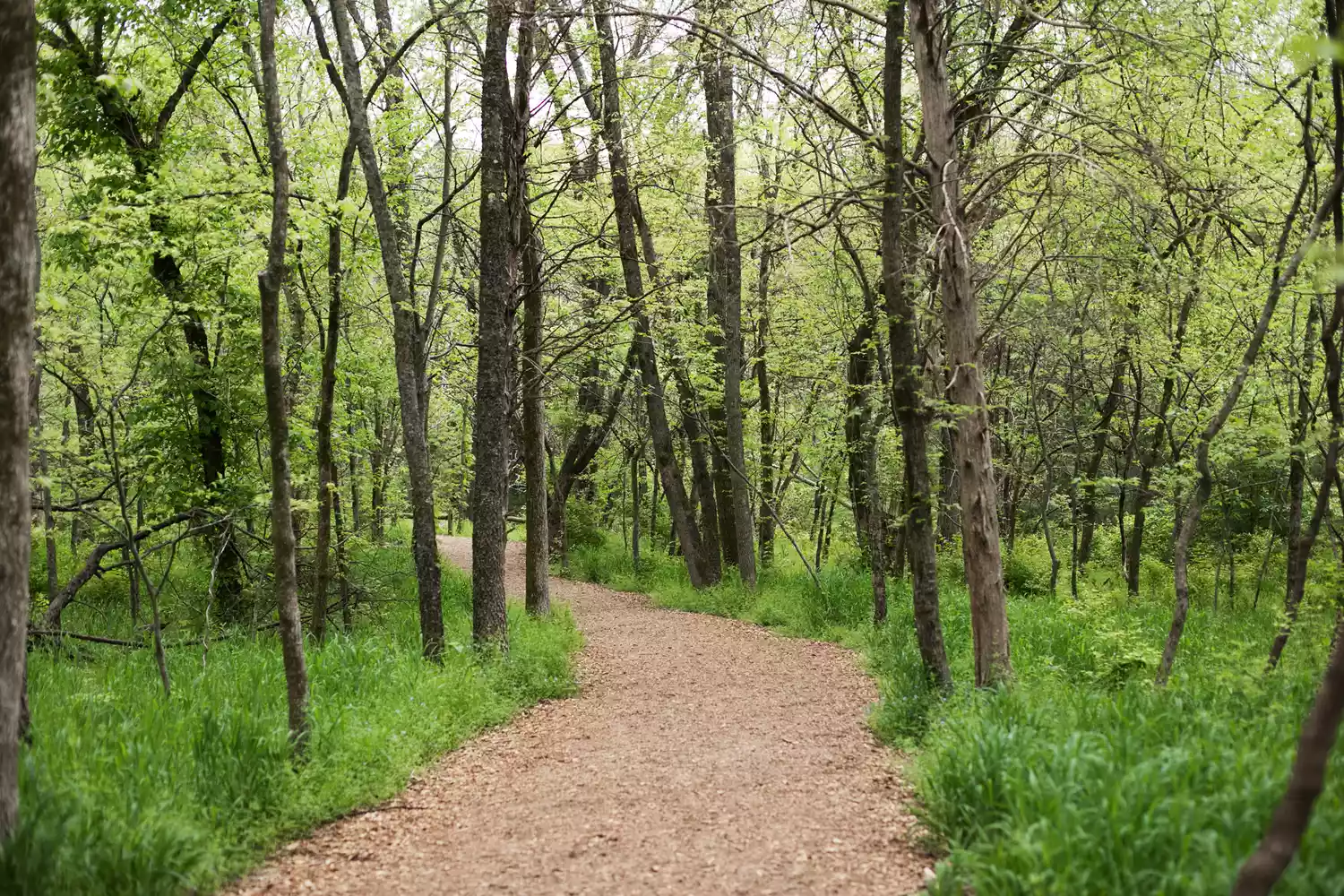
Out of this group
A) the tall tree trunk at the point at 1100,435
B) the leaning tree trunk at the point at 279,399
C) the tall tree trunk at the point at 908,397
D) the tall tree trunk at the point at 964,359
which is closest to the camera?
the leaning tree trunk at the point at 279,399

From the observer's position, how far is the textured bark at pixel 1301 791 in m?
2.34

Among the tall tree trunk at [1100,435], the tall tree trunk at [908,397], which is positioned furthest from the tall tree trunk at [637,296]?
the tall tree trunk at [1100,435]

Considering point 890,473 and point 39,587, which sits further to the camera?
point 890,473

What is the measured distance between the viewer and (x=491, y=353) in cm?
862

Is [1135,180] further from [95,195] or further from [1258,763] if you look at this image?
[95,195]

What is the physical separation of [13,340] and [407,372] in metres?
4.73

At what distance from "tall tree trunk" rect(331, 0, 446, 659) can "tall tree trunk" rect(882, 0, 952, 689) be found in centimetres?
448

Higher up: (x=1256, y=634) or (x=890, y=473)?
(x=890, y=473)

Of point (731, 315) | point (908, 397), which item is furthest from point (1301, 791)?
point (731, 315)

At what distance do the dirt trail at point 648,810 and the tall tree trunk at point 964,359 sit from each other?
4.54 ft

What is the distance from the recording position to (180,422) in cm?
1131

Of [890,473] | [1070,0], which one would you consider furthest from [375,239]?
[890,473]

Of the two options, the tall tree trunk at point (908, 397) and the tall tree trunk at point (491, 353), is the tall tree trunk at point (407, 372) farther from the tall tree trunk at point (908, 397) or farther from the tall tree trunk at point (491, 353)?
the tall tree trunk at point (908, 397)

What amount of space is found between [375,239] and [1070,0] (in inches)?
322
